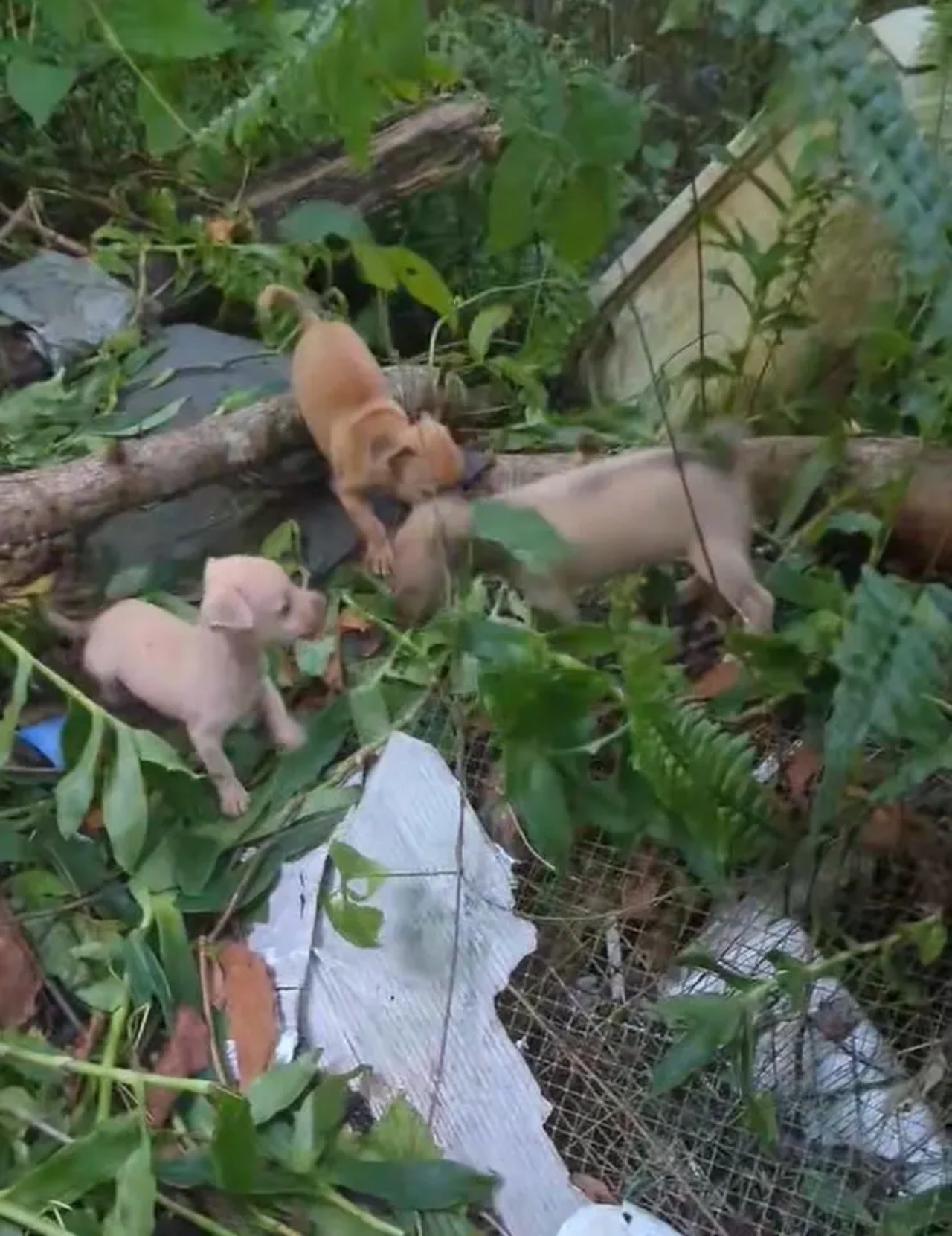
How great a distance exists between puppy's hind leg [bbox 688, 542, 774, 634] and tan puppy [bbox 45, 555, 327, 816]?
1.18ft

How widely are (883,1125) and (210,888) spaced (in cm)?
63

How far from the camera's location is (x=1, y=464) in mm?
1741

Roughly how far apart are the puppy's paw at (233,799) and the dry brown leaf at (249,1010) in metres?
0.13

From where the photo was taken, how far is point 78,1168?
118 cm

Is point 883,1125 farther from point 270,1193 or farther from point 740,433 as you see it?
point 740,433

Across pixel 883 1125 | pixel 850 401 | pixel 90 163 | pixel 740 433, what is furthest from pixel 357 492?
pixel 90 163

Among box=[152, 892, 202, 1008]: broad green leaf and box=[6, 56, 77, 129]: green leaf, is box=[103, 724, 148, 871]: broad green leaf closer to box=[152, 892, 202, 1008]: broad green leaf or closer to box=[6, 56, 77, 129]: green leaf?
box=[152, 892, 202, 1008]: broad green leaf

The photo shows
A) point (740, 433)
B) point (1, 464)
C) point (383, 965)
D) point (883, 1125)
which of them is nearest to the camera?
point (883, 1125)

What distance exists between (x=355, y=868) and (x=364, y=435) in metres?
0.54

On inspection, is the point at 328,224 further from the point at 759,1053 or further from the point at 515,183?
the point at 759,1053

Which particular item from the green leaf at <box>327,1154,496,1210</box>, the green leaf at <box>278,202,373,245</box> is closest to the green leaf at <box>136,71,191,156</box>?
the green leaf at <box>278,202,373,245</box>

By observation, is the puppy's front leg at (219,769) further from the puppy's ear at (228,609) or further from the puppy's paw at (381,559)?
the puppy's paw at (381,559)

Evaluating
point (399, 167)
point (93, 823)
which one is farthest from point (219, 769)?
point (399, 167)

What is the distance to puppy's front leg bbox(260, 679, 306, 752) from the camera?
146cm
